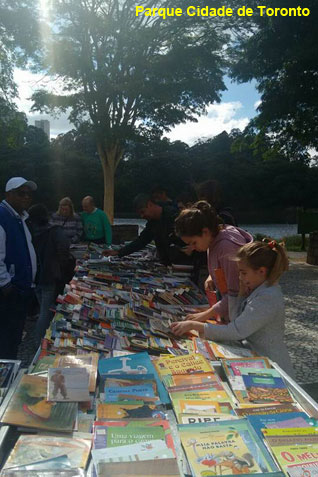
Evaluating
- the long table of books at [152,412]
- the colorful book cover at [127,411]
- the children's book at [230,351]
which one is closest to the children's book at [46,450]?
the long table of books at [152,412]

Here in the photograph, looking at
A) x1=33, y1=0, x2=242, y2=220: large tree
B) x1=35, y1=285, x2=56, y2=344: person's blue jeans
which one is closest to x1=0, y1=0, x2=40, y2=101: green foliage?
x1=33, y1=0, x2=242, y2=220: large tree

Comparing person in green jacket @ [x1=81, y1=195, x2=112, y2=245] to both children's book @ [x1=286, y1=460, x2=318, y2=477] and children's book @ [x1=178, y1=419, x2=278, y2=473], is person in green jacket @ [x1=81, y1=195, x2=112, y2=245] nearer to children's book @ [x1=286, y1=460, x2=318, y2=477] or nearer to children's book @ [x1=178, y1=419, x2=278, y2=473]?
children's book @ [x1=178, y1=419, x2=278, y2=473]

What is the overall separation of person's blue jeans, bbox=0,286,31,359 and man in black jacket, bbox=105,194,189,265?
169 centimetres

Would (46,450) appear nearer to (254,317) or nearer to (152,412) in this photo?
(152,412)

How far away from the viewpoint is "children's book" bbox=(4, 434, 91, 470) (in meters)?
1.22

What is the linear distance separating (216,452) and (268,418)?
11.2 inches

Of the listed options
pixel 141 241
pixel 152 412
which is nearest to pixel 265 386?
pixel 152 412

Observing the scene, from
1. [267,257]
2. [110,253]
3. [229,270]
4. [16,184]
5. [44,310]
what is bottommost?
[44,310]

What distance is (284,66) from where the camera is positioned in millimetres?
9906

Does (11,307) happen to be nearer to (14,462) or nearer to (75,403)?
(75,403)

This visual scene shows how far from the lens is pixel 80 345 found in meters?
2.22

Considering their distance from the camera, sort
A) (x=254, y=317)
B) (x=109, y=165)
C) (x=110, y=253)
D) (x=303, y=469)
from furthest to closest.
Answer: (x=109, y=165) < (x=110, y=253) < (x=254, y=317) < (x=303, y=469)

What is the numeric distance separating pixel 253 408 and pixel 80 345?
1.01 metres

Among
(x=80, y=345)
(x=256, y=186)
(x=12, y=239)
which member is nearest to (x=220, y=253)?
(x=80, y=345)
